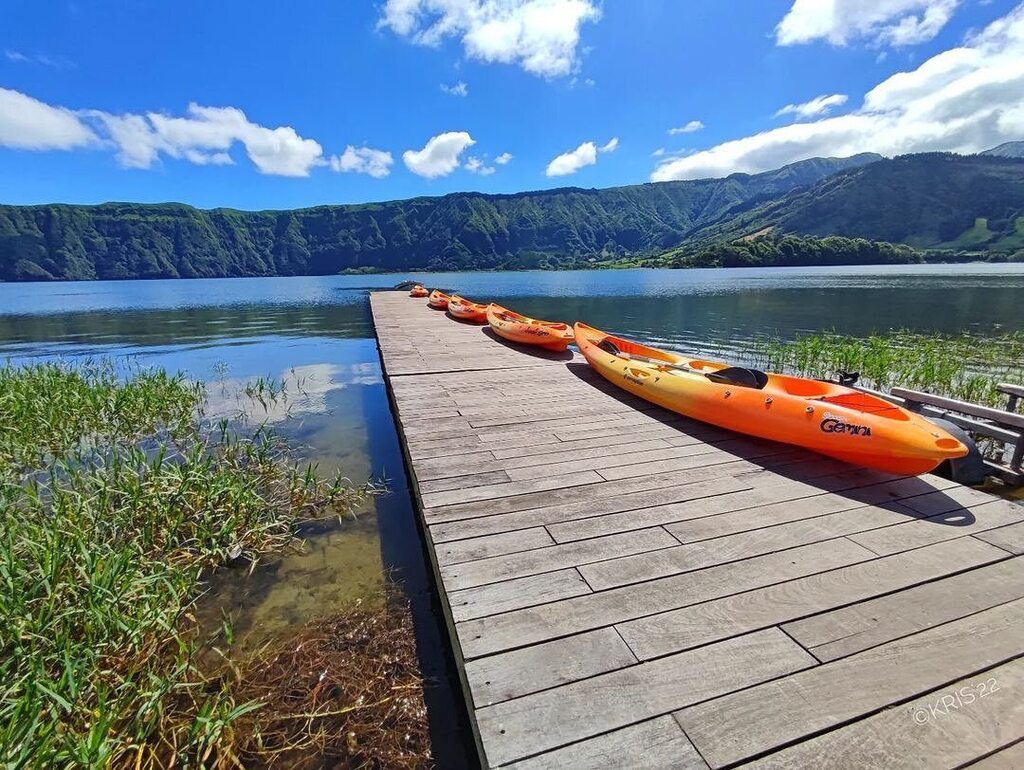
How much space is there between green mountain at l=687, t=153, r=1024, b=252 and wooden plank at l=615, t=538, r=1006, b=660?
166494 millimetres

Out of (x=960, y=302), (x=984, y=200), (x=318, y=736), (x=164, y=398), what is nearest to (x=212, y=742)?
(x=318, y=736)

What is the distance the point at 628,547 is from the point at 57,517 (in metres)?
4.51

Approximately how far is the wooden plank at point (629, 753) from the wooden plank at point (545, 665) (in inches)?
11.2

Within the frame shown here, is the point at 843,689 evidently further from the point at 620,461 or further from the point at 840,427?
the point at 840,427

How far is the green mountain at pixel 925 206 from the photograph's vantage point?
440ft

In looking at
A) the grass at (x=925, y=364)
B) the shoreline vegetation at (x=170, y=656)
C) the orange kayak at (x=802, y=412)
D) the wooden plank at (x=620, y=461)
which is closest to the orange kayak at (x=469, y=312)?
the grass at (x=925, y=364)

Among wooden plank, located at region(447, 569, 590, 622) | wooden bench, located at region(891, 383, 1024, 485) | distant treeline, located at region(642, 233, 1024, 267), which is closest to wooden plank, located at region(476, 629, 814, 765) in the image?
wooden plank, located at region(447, 569, 590, 622)

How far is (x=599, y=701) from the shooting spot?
2.03 m

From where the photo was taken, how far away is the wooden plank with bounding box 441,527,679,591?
2.84m

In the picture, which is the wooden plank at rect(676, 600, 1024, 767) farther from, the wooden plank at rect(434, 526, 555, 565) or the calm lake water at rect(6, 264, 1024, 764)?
the calm lake water at rect(6, 264, 1024, 764)

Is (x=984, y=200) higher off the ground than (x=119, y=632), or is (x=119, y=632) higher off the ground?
(x=984, y=200)

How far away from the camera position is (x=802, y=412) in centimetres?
445

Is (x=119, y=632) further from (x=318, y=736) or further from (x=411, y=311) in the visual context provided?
(x=411, y=311)

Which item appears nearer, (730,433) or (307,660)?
(307,660)
